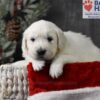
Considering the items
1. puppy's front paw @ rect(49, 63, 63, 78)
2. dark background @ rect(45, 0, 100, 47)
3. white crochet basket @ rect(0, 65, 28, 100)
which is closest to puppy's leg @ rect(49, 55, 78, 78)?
puppy's front paw @ rect(49, 63, 63, 78)

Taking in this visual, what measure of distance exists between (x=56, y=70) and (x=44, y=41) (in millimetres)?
165

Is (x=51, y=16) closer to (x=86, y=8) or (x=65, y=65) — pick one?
(x=86, y=8)

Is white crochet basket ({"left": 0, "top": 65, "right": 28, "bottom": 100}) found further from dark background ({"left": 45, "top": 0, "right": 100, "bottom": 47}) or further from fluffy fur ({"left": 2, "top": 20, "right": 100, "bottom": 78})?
dark background ({"left": 45, "top": 0, "right": 100, "bottom": 47})

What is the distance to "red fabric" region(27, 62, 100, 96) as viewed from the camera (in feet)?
3.07

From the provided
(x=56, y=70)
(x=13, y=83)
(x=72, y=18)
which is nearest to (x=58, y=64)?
(x=56, y=70)

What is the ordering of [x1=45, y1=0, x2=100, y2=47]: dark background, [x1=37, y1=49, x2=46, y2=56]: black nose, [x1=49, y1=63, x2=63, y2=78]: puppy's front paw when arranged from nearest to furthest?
[x1=49, y1=63, x2=63, y2=78]: puppy's front paw < [x1=37, y1=49, x2=46, y2=56]: black nose < [x1=45, y1=0, x2=100, y2=47]: dark background

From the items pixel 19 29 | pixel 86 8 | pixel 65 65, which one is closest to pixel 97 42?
pixel 86 8

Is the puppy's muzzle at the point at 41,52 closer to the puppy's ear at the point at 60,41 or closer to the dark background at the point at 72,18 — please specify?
the puppy's ear at the point at 60,41

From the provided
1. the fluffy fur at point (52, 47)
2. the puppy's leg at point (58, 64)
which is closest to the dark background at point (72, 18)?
the fluffy fur at point (52, 47)

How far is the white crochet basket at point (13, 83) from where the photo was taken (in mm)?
983

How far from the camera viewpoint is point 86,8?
1.43 meters

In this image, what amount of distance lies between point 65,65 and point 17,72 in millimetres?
170

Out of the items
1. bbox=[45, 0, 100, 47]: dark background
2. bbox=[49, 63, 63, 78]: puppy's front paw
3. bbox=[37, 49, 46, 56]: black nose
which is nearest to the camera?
bbox=[49, 63, 63, 78]: puppy's front paw

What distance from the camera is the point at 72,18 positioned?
1.45 metres
